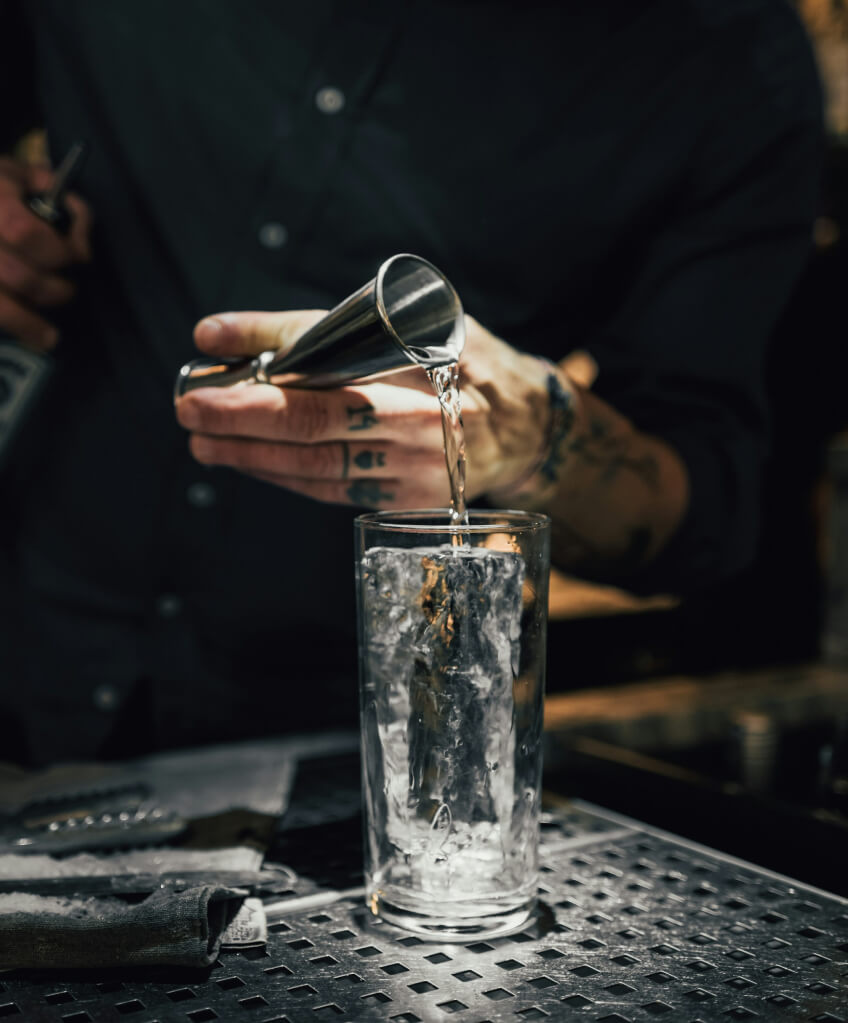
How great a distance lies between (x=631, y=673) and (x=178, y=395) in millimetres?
2098

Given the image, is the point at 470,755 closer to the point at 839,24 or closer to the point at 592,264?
the point at 592,264

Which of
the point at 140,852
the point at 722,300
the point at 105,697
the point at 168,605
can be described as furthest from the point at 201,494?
the point at 722,300

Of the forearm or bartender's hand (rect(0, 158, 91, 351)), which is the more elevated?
bartender's hand (rect(0, 158, 91, 351))

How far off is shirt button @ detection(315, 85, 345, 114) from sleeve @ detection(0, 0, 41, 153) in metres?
0.42

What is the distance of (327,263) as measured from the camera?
1.28 metres

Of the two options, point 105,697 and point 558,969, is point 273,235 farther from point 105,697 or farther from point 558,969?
point 558,969

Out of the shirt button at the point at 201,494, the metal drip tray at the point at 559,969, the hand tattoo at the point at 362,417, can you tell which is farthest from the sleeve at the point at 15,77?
the metal drip tray at the point at 559,969

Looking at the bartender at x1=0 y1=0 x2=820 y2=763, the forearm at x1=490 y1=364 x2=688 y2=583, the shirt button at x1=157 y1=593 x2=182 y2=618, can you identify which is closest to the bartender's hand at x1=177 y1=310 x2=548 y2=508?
the forearm at x1=490 y1=364 x2=688 y2=583

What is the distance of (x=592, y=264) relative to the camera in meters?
1.40

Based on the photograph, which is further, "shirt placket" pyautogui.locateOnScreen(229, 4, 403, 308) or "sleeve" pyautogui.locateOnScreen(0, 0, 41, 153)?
"sleeve" pyautogui.locateOnScreen(0, 0, 41, 153)

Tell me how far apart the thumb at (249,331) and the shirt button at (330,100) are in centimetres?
52

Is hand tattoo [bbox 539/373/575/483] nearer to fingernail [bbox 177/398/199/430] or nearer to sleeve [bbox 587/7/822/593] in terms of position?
sleeve [bbox 587/7/822/593]

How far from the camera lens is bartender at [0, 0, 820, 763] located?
50.9 inches

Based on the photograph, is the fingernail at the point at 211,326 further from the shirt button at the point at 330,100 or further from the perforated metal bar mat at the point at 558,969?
the shirt button at the point at 330,100
